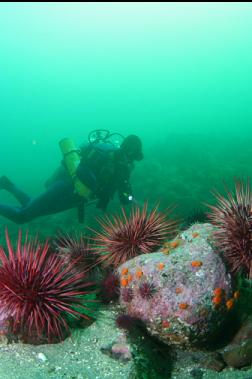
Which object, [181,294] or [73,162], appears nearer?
[181,294]

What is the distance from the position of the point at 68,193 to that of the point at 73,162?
51.4 inches

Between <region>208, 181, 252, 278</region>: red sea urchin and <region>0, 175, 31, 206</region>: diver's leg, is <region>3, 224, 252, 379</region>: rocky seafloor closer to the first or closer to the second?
<region>208, 181, 252, 278</region>: red sea urchin

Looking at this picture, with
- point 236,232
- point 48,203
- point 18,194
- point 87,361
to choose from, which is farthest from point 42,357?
point 18,194

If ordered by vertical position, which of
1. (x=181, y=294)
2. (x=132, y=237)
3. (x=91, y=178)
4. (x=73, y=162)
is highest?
(x=73, y=162)

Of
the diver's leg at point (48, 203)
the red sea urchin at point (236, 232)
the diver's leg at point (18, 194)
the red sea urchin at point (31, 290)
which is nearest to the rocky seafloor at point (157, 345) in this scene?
the red sea urchin at point (236, 232)

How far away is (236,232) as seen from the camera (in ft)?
14.6

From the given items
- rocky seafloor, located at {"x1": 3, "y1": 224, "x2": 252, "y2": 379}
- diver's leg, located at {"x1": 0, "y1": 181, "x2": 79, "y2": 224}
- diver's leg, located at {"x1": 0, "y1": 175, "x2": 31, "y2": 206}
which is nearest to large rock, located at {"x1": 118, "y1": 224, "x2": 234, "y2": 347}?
rocky seafloor, located at {"x1": 3, "y1": 224, "x2": 252, "y2": 379}

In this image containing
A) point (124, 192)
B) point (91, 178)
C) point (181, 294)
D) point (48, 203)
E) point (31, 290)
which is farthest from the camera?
point (48, 203)

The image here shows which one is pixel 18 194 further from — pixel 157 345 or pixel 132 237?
pixel 157 345

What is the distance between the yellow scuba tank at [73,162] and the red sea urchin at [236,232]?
23.1 ft

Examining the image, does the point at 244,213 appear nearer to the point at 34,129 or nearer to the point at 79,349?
the point at 79,349

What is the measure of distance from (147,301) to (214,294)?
39.2 inches

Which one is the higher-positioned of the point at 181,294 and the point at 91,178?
the point at 91,178

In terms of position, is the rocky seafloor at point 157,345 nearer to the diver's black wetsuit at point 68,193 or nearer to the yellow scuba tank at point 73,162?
the diver's black wetsuit at point 68,193
